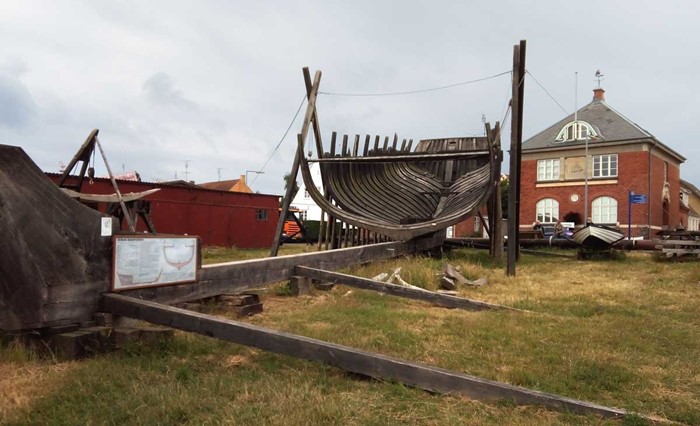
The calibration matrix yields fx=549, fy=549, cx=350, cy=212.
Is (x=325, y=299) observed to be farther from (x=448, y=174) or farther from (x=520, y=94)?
(x=448, y=174)

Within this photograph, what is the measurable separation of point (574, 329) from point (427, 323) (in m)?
1.45

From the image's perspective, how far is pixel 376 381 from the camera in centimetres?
364

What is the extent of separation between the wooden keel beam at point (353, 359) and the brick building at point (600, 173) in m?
34.0

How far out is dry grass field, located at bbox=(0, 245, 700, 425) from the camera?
303cm

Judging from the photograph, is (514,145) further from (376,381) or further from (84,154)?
(376,381)

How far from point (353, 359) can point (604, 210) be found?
37.9m

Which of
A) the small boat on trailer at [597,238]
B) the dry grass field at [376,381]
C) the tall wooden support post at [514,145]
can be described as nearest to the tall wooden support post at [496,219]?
the tall wooden support post at [514,145]

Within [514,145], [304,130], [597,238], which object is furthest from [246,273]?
[597,238]

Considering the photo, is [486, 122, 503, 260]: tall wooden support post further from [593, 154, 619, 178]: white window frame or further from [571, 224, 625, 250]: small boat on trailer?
[593, 154, 619, 178]: white window frame

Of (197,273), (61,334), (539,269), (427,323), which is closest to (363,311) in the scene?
(427,323)

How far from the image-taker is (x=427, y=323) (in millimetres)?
5703

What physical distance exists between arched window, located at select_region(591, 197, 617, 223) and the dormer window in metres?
4.60

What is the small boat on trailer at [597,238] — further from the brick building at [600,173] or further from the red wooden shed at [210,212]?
the brick building at [600,173]

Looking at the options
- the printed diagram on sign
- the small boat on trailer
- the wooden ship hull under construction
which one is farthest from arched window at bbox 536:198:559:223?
the printed diagram on sign
